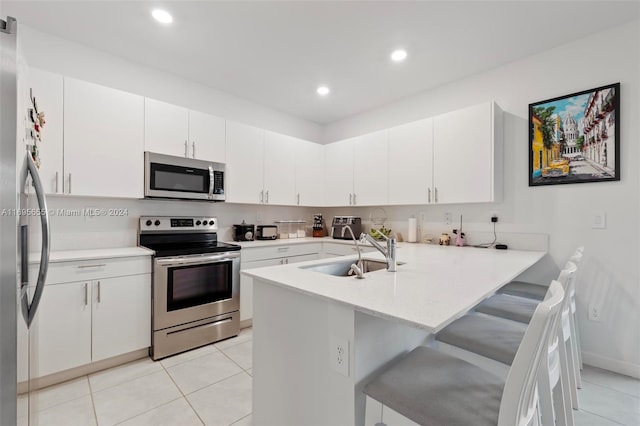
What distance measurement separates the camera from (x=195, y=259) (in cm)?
260

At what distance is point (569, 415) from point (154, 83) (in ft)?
13.4

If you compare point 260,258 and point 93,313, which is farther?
point 260,258

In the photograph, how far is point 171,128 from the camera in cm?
280

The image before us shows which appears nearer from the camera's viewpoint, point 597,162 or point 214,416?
point 214,416

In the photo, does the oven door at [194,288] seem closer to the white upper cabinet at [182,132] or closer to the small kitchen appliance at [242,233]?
the small kitchen appliance at [242,233]

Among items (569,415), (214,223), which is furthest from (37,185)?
(569,415)

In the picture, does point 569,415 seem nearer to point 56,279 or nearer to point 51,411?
point 51,411

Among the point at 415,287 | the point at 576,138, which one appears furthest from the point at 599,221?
the point at 415,287

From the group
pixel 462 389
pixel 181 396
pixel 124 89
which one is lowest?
pixel 181 396

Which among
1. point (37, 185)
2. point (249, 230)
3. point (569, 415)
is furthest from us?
point (249, 230)

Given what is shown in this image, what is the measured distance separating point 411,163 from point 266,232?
1.94 metres

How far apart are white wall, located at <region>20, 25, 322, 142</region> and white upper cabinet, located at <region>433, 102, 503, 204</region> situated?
2.24 metres

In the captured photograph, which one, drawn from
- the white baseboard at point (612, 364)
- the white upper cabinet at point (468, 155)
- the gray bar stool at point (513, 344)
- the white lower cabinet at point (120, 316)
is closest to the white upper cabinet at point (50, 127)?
the white lower cabinet at point (120, 316)

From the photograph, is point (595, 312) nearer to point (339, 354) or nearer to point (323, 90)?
point (339, 354)
